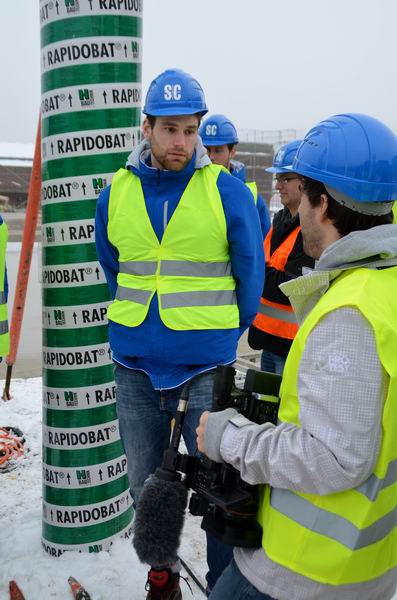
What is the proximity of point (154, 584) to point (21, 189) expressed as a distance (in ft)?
140

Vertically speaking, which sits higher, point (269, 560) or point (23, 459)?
point (269, 560)

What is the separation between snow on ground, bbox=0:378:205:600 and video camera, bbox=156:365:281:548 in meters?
1.31

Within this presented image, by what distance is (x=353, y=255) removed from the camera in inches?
53.5

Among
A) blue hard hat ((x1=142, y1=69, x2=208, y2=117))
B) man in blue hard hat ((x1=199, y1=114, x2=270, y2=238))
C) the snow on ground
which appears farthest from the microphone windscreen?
man in blue hard hat ((x1=199, y1=114, x2=270, y2=238))

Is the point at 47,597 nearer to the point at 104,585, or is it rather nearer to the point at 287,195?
the point at 104,585

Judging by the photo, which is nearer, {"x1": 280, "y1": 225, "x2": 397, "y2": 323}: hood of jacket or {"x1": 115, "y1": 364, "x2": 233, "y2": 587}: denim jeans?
{"x1": 280, "y1": 225, "x2": 397, "y2": 323}: hood of jacket

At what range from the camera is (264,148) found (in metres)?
45.9

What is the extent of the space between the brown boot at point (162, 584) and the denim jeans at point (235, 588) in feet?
2.88

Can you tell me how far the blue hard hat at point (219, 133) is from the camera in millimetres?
4637

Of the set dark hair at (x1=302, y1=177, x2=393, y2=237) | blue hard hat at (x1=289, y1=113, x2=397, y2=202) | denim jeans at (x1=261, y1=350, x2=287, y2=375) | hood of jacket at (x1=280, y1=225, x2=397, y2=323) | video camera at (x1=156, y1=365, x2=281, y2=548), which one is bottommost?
denim jeans at (x1=261, y1=350, x2=287, y2=375)

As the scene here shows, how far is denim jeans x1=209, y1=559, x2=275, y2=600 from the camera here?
151cm

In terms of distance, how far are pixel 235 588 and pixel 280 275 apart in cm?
225

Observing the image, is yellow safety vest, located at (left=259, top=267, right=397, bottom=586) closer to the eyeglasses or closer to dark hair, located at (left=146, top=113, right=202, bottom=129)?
dark hair, located at (left=146, top=113, right=202, bottom=129)

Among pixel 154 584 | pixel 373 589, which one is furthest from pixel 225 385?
pixel 154 584
